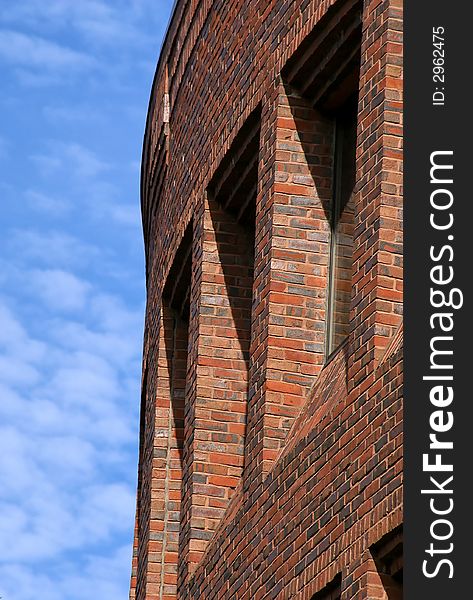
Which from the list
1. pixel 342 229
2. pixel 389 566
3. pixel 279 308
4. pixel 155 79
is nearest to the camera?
pixel 389 566

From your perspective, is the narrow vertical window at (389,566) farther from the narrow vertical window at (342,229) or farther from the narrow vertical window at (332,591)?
the narrow vertical window at (342,229)

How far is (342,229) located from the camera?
11500mm

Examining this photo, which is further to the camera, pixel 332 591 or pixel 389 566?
pixel 332 591

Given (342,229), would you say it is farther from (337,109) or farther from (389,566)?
(389,566)

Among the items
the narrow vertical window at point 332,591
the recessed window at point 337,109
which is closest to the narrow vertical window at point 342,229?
the recessed window at point 337,109

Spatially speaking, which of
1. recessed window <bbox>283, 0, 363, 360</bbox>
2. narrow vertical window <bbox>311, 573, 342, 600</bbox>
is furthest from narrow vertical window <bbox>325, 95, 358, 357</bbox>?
narrow vertical window <bbox>311, 573, 342, 600</bbox>

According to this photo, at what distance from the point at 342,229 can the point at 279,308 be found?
0.70 m

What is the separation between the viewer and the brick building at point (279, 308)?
9391mm

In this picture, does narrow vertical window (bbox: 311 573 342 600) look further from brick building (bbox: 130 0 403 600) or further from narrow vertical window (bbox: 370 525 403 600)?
narrow vertical window (bbox: 370 525 403 600)

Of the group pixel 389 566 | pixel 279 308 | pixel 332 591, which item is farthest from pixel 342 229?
pixel 389 566

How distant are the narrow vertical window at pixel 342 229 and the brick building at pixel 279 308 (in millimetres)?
16

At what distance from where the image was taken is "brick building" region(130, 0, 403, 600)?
939 cm

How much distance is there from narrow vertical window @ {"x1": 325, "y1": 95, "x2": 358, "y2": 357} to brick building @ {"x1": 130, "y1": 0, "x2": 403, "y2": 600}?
0.05 ft

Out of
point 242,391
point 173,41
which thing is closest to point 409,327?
point 242,391
